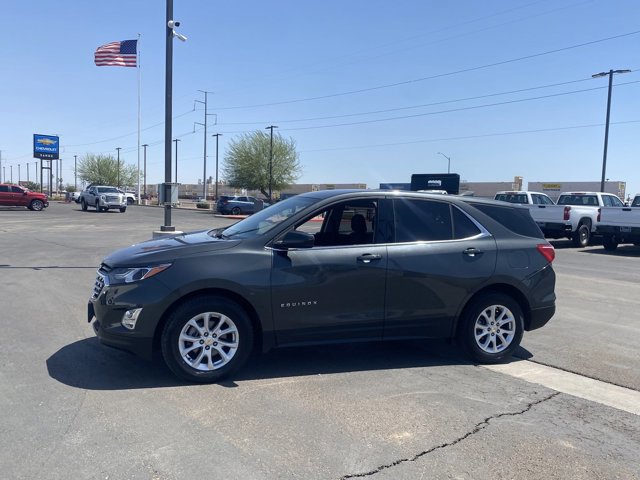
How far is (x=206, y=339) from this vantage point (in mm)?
4672

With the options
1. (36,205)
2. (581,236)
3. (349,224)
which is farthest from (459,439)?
(36,205)

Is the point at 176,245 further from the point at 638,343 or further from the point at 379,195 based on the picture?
the point at 638,343

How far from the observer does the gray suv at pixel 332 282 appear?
460cm

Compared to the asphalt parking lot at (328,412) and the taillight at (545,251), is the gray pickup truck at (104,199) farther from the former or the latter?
the taillight at (545,251)

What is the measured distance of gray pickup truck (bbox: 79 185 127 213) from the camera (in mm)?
39219

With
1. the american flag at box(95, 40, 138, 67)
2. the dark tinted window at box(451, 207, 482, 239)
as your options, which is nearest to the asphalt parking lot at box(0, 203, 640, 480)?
the dark tinted window at box(451, 207, 482, 239)

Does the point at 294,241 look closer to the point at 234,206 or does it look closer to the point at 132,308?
the point at 132,308

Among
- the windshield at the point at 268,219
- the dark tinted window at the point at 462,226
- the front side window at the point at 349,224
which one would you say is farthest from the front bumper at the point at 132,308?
the dark tinted window at the point at 462,226

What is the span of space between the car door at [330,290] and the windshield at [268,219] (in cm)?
19

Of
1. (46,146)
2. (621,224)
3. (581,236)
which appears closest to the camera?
(621,224)

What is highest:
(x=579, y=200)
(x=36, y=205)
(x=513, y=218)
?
(x=579, y=200)

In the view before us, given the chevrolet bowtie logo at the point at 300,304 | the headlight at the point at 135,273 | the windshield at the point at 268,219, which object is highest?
the windshield at the point at 268,219

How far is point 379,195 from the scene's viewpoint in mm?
5395

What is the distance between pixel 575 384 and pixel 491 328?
93 centimetres
